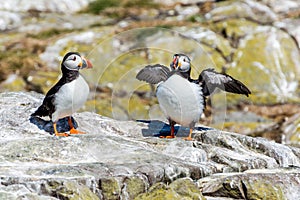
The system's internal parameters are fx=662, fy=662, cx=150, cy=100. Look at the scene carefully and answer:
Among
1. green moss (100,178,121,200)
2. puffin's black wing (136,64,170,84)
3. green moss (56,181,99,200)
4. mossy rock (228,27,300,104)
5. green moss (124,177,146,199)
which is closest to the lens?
green moss (56,181,99,200)

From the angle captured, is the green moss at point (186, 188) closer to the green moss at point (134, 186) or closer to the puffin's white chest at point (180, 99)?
the green moss at point (134, 186)

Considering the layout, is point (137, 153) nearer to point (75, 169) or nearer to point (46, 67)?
point (75, 169)

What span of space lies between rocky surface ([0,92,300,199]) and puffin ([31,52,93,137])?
1.33ft

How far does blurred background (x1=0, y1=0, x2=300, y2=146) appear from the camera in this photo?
19875 millimetres

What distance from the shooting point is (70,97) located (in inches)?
392

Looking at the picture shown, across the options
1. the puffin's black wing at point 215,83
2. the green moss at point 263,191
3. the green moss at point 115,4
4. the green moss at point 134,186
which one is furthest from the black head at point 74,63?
the green moss at point 115,4

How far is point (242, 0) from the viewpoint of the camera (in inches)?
1083

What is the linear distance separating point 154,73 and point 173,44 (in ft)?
26.3

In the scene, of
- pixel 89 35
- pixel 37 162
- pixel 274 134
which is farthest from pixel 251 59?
pixel 37 162

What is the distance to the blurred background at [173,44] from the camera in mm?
19875

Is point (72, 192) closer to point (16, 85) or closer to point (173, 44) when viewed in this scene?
point (173, 44)

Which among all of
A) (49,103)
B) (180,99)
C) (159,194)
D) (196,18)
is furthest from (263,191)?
(196,18)

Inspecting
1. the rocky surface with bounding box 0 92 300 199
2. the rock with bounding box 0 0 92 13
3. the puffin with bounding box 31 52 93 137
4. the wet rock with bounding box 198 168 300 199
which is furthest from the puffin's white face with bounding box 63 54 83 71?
the rock with bounding box 0 0 92 13

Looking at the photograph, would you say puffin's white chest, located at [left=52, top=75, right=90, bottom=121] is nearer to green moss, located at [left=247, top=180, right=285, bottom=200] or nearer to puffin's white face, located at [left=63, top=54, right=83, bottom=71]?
puffin's white face, located at [left=63, top=54, right=83, bottom=71]
